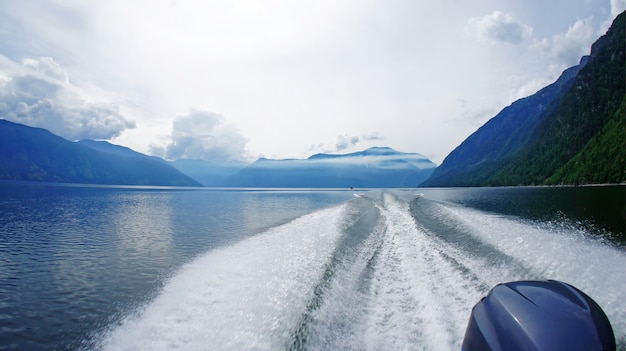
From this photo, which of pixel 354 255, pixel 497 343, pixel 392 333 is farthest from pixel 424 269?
pixel 497 343

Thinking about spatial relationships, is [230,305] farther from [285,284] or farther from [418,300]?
[418,300]

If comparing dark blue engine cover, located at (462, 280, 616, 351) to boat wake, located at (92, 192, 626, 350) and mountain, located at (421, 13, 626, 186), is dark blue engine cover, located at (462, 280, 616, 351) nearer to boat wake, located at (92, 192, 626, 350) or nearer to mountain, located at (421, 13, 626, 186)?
boat wake, located at (92, 192, 626, 350)

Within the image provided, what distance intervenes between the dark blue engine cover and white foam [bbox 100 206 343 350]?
314cm

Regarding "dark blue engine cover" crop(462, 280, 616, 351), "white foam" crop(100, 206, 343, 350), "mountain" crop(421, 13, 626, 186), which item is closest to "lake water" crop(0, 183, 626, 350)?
"white foam" crop(100, 206, 343, 350)

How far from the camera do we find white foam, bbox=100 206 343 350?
18.8 ft

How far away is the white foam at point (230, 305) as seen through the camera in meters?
5.73

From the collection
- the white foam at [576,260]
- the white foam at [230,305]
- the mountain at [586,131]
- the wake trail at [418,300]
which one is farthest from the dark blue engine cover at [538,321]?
the mountain at [586,131]

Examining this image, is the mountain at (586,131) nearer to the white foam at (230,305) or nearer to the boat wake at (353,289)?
the boat wake at (353,289)

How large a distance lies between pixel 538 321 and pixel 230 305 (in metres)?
5.76

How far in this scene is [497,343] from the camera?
172 inches

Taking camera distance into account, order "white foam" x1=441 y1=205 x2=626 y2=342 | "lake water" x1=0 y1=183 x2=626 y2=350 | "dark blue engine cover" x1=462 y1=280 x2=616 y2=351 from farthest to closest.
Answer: "white foam" x1=441 y1=205 x2=626 y2=342
"lake water" x1=0 y1=183 x2=626 y2=350
"dark blue engine cover" x1=462 y1=280 x2=616 y2=351

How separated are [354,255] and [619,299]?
7005mm

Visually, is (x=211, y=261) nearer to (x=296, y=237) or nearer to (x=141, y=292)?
(x=141, y=292)

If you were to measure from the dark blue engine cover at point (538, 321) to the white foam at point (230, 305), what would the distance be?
3.14 m
